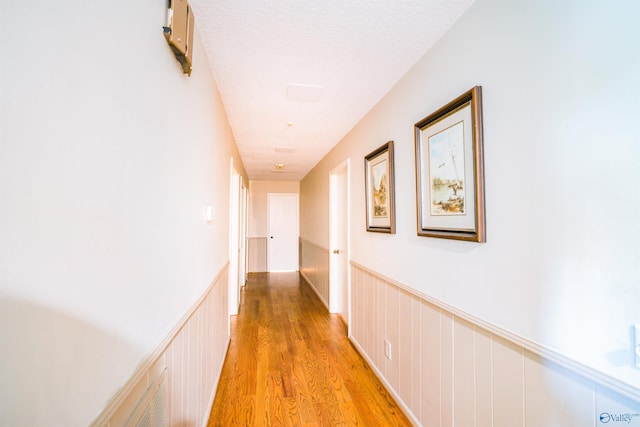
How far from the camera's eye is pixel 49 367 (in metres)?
0.48

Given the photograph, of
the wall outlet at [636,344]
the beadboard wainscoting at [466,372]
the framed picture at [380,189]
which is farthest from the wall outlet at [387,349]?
the wall outlet at [636,344]

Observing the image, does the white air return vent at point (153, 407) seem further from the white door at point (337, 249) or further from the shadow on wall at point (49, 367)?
the white door at point (337, 249)

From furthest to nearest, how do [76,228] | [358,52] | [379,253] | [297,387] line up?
[379,253] < [297,387] < [358,52] < [76,228]

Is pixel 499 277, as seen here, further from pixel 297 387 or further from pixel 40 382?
pixel 297 387

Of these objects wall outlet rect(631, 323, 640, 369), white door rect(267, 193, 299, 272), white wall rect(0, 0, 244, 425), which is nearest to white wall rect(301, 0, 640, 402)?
wall outlet rect(631, 323, 640, 369)

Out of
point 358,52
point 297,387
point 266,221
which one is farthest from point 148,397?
point 266,221

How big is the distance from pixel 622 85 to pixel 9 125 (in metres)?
1.38

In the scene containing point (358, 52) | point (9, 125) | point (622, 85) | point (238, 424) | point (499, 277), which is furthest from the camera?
point (238, 424)

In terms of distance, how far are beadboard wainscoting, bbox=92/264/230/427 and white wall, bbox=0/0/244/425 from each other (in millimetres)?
60

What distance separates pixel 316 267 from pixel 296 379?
2.58 meters

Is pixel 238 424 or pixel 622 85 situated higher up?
pixel 622 85

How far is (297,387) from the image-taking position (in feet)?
6.96

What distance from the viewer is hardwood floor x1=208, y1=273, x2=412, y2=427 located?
1798 millimetres

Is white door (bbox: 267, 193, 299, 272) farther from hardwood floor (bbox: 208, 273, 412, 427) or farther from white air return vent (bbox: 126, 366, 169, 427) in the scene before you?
white air return vent (bbox: 126, 366, 169, 427)
